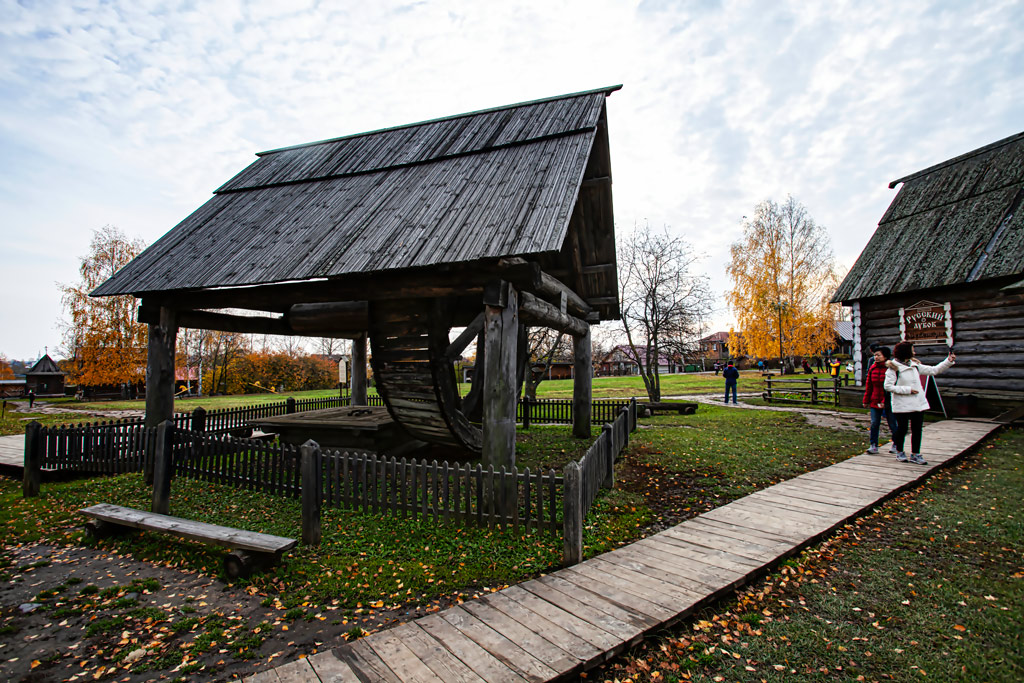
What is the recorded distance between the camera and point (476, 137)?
10273 millimetres

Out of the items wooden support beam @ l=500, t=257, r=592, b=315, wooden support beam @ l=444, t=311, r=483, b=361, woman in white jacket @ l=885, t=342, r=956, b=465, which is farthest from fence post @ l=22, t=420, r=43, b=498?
woman in white jacket @ l=885, t=342, r=956, b=465

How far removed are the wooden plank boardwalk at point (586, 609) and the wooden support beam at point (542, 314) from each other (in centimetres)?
385

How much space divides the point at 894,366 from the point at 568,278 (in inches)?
262

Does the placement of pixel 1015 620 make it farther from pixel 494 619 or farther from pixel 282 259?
pixel 282 259

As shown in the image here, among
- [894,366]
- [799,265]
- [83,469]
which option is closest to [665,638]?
[894,366]

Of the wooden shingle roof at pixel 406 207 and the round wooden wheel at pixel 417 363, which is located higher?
the wooden shingle roof at pixel 406 207

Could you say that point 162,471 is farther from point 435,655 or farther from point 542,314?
point 542,314

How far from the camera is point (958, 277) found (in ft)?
44.6

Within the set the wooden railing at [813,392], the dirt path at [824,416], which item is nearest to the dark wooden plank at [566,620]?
the dirt path at [824,416]

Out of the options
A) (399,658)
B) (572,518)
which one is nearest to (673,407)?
(572,518)

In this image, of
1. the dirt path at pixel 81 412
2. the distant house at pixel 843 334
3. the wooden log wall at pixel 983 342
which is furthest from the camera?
the distant house at pixel 843 334

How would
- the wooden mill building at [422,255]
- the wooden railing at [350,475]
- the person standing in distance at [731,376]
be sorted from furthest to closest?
1. the person standing in distance at [731,376]
2. the wooden mill building at [422,255]
3. the wooden railing at [350,475]

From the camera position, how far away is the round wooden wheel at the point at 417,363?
25.8 ft

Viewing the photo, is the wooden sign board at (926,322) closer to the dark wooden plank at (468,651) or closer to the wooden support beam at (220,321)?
the dark wooden plank at (468,651)
